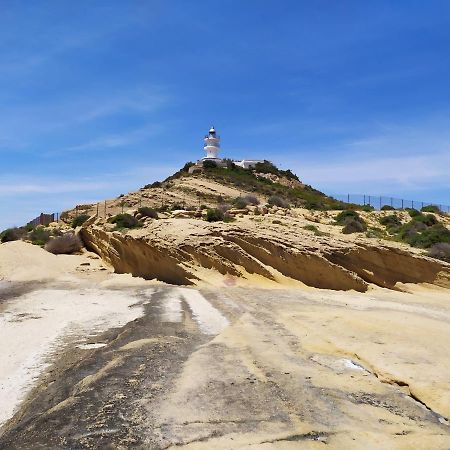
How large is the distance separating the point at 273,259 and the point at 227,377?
12918 mm

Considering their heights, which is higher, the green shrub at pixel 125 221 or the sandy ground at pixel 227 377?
the green shrub at pixel 125 221

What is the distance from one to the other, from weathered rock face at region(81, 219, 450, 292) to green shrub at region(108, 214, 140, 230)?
12.2 feet

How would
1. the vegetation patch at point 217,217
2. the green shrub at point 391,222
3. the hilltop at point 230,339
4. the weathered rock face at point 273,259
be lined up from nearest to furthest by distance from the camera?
the hilltop at point 230,339 < the weathered rock face at point 273,259 < the vegetation patch at point 217,217 < the green shrub at point 391,222

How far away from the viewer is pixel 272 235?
2022 cm

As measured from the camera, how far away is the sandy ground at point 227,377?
196 inches

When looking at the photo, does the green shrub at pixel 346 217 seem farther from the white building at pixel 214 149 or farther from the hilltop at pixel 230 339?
the white building at pixel 214 149

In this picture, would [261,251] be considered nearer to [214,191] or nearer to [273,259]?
[273,259]

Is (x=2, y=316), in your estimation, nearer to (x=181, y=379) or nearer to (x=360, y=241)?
(x=181, y=379)

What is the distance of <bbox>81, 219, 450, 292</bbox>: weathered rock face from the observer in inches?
740

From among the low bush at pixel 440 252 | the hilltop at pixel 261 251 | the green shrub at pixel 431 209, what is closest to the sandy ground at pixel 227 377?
the hilltop at pixel 261 251

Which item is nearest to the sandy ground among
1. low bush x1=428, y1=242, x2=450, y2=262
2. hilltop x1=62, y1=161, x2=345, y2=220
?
low bush x1=428, y1=242, x2=450, y2=262

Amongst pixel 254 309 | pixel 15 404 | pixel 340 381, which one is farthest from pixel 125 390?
pixel 254 309

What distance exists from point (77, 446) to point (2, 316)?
9972 millimetres

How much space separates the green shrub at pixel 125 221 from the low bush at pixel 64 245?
282 centimetres
